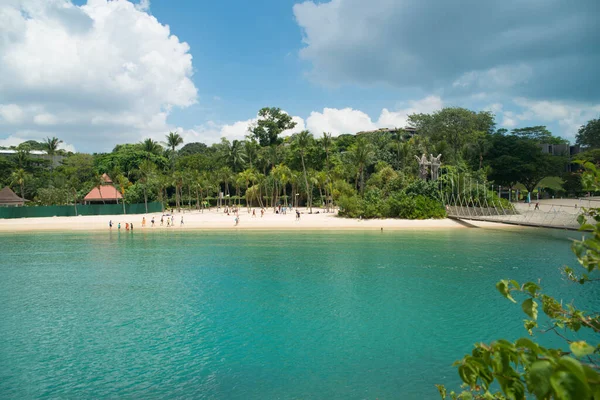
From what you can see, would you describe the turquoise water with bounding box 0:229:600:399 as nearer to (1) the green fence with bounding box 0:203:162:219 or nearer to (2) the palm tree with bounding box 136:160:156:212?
(1) the green fence with bounding box 0:203:162:219

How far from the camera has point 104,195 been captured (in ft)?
236

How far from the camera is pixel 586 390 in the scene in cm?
182

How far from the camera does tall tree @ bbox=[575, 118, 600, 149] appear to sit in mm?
74438

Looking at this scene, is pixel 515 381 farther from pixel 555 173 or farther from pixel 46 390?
pixel 555 173

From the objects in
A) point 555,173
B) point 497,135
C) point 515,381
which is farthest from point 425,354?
point 555,173

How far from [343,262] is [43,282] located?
58.7ft

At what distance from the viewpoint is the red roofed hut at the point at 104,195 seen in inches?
2822

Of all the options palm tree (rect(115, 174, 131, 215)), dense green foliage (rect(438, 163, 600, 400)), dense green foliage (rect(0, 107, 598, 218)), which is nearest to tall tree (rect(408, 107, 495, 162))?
dense green foliage (rect(0, 107, 598, 218))

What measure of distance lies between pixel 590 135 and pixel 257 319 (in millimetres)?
86314

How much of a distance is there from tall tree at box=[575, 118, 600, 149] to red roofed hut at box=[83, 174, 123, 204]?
299ft

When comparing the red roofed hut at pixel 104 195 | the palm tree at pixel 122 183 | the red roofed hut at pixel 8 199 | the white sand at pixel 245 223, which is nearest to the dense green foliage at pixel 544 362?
the white sand at pixel 245 223

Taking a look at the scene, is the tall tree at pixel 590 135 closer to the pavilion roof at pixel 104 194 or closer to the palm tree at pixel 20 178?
the pavilion roof at pixel 104 194

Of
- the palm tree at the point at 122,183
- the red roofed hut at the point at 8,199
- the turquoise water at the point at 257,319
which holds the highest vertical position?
the palm tree at the point at 122,183

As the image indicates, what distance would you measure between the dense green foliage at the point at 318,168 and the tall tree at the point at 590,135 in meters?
5.73
